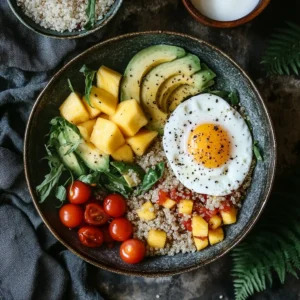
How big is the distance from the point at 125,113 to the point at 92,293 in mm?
849

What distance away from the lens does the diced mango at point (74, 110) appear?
93.7 inches

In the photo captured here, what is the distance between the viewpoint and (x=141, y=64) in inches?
94.3

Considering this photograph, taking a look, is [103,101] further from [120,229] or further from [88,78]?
[120,229]

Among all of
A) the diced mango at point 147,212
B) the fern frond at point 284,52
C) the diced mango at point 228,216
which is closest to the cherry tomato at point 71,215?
the diced mango at point 147,212

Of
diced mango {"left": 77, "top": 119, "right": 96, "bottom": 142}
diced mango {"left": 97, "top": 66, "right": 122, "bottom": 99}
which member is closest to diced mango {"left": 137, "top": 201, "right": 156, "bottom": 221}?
diced mango {"left": 77, "top": 119, "right": 96, "bottom": 142}

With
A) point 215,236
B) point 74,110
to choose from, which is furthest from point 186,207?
point 74,110

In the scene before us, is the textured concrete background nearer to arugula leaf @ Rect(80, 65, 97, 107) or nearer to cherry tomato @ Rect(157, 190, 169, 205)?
arugula leaf @ Rect(80, 65, 97, 107)

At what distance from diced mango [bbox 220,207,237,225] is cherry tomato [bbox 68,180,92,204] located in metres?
0.59

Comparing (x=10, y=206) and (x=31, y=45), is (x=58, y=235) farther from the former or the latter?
(x=31, y=45)

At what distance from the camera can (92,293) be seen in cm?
257

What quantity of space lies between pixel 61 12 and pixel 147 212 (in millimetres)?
918

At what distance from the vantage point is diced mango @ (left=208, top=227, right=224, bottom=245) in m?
2.45

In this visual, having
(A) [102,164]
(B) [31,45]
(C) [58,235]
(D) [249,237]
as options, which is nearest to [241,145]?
(D) [249,237]

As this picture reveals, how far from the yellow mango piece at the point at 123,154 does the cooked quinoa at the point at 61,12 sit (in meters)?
0.54
